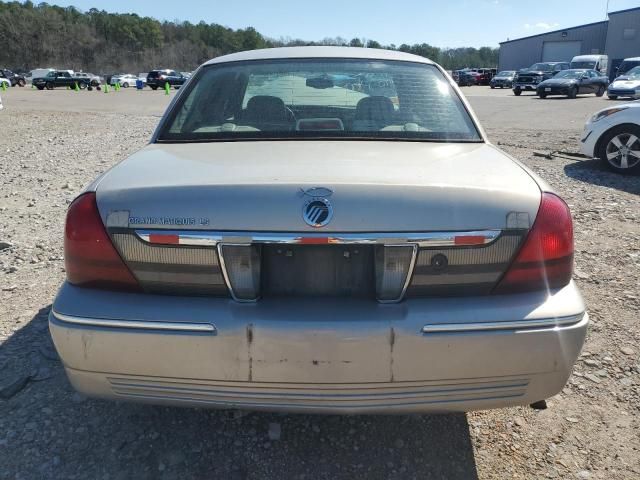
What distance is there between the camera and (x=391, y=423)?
98.7 inches

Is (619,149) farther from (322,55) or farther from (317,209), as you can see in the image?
(317,209)

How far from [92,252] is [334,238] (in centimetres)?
91

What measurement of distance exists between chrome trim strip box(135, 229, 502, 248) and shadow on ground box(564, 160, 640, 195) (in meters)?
6.17

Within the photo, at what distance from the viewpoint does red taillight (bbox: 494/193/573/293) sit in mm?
1918

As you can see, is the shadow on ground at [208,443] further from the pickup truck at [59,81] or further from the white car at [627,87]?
Result: the pickup truck at [59,81]

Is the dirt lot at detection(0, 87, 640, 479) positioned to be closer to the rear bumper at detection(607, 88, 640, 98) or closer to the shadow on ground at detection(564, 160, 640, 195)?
the shadow on ground at detection(564, 160, 640, 195)

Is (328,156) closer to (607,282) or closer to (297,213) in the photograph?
(297,213)

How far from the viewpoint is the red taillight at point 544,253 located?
75.5 inches

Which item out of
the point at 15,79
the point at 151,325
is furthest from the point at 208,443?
the point at 15,79

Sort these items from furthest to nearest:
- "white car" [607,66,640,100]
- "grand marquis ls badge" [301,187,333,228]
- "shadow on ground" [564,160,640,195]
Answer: "white car" [607,66,640,100], "shadow on ground" [564,160,640,195], "grand marquis ls badge" [301,187,333,228]

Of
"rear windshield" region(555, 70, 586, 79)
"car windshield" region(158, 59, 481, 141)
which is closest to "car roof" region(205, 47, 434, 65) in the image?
"car windshield" region(158, 59, 481, 141)

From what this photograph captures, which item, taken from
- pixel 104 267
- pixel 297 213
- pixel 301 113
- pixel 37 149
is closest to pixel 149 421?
pixel 104 267

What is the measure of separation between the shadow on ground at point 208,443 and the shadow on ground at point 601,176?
5.91 metres

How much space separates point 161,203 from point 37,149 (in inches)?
386
